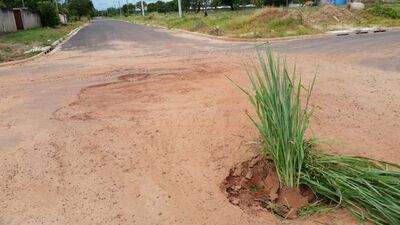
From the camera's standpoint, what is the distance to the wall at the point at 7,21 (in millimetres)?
26147

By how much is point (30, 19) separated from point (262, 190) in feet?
114

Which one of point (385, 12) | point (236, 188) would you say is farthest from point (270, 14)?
point (236, 188)

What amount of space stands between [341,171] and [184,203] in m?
1.51

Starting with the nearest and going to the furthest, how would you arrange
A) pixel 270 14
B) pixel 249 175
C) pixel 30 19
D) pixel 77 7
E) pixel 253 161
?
pixel 249 175 → pixel 253 161 → pixel 270 14 → pixel 30 19 → pixel 77 7

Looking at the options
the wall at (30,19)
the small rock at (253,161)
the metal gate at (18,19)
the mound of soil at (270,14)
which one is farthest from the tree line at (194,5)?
the small rock at (253,161)

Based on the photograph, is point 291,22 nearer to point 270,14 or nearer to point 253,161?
point 270,14

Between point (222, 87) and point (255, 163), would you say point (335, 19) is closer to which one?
point (222, 87)

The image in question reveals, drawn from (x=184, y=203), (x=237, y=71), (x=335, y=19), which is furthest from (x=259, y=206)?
(x=335, y=19)

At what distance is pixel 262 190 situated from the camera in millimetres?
3646

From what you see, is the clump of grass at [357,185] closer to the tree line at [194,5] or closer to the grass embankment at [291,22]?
the grass embankment at [291,22]

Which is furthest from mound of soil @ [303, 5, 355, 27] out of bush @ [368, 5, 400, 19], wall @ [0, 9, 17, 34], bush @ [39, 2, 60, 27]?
bush @ [39, 2, 60, 27]

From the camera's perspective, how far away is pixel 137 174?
395cm

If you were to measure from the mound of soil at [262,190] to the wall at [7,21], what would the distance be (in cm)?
2755

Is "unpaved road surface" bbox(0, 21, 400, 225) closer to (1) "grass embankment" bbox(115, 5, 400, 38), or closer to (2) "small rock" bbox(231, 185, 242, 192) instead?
(2) "small rock" bbox(231, 185, 242, 192)
